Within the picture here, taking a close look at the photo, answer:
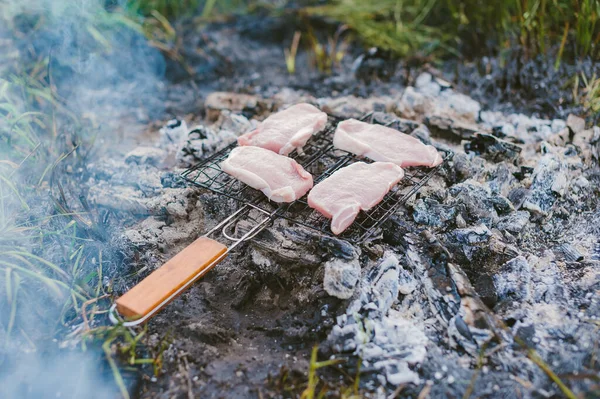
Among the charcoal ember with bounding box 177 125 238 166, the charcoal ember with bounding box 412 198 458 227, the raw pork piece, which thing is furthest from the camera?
the charcoal ember with bounding box 177 125 238 166

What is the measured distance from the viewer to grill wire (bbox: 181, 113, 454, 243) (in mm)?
3578

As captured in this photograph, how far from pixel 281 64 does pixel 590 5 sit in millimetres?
3766

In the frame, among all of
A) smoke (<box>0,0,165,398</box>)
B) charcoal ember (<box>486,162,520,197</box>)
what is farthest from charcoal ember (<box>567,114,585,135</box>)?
smoke (<box>0,0,165,398</box>)

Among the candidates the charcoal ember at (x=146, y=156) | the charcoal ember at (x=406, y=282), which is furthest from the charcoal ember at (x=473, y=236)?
the charcoal ember at (x=146, y=156)

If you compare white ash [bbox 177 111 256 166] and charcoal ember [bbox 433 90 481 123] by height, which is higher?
charcoal ember [bbox 433 90 481 123]

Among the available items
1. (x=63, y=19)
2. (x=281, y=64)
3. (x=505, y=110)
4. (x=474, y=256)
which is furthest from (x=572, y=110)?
(x=63, y=19)

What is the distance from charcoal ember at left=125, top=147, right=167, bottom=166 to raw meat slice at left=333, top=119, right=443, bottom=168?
1.91 metres

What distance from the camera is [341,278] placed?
3293 mm

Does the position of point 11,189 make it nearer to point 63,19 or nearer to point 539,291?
point 63,19

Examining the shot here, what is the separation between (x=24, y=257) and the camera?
3594mm

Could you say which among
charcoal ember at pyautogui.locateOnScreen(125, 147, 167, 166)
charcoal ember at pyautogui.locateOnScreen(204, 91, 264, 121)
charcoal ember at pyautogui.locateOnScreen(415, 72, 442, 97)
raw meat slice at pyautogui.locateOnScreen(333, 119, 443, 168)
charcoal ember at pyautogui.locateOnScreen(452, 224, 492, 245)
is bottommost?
charcoal ember at pyautogui.locateOnScreen(125, 147, 167, 166)

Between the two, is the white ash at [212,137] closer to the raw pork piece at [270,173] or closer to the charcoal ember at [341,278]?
the raw pork piece at [270,173]

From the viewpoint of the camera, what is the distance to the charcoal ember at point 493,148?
4480 mm

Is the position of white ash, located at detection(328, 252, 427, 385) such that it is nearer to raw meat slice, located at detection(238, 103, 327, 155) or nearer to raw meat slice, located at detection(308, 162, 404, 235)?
raw meat slice, located at detection(308, 162, 404, 235)
